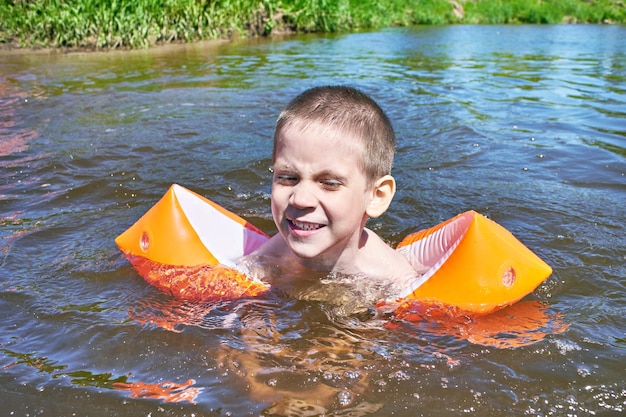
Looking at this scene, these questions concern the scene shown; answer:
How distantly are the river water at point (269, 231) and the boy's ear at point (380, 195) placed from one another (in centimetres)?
48

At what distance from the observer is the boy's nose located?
2.54 m

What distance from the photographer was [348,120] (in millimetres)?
2627

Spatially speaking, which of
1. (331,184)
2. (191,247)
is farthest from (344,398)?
(191,247)

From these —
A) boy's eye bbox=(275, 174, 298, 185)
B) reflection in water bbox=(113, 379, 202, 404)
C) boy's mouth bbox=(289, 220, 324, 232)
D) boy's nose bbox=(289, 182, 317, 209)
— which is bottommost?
reflection in water bbox=(113, 379, 202, 404)

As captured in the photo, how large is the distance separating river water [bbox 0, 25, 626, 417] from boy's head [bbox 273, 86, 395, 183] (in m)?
0.71

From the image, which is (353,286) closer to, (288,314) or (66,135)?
(288,314)

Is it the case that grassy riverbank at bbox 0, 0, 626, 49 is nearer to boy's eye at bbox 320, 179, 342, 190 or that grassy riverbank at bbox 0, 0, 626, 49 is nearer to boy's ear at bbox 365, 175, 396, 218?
boy's ear at bbox 365, 175, 396, 218

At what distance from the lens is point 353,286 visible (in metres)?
2.98

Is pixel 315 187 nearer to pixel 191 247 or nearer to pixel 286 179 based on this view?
pixel 286 179

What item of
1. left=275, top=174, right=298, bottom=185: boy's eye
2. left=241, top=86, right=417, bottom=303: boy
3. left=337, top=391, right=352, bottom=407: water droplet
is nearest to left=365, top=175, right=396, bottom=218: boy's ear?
left=241, top=86, right=417, bottom=303: boy

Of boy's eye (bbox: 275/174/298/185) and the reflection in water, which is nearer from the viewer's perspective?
the reflection in water

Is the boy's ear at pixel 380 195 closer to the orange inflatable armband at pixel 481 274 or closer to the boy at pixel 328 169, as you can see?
the boy at pixel 328 169

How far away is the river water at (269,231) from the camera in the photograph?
2.19m

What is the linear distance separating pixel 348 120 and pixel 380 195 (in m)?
0.40
